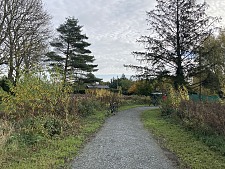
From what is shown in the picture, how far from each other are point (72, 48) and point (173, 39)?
1777cm

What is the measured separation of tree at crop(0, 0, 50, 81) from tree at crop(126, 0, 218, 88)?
868 cm

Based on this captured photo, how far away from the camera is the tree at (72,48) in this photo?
31.5 metres

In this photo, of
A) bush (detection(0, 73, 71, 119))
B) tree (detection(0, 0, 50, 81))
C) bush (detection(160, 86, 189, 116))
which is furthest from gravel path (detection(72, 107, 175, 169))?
tree (detection(0, 0, 50, 81))

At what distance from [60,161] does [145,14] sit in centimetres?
1630

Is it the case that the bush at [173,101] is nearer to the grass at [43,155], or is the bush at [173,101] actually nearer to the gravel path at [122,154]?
the gravel path at [122,154]

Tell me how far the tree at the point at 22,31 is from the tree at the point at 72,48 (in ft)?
34.8

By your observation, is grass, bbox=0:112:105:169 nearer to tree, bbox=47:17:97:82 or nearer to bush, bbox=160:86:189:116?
bush, bbox=160:86:189:116

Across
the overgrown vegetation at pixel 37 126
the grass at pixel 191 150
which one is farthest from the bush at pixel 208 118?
the overgrown vegetation at pixel 37 126

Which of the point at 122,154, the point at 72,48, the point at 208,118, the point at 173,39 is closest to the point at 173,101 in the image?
the point at 208,118

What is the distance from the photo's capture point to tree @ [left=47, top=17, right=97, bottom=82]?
1240 inches

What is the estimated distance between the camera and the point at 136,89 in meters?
34.2

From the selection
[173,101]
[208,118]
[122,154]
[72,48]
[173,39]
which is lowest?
[122,154]

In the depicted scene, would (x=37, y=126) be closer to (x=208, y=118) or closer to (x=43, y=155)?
(x=43, y=155)

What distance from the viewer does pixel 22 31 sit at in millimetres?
18781
